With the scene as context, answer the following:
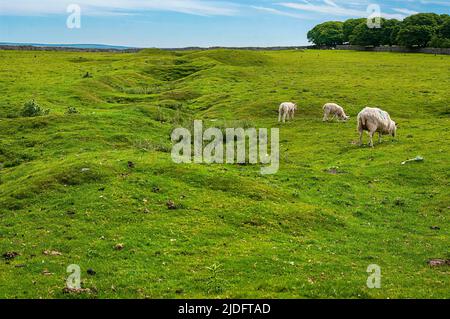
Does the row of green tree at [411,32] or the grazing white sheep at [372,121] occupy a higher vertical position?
the row of green tree at [411,32]

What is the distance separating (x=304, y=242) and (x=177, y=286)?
6.34m

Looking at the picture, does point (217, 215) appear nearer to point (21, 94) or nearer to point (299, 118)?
point (299, 118)

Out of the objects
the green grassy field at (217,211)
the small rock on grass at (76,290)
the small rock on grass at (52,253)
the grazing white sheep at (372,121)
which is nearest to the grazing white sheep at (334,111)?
the green grassy field at (217,211)

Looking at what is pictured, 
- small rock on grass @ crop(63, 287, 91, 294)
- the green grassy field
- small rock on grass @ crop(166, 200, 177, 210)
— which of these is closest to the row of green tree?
the green grassy field

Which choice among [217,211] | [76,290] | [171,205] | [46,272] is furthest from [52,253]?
[217,211]

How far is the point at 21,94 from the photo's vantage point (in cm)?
5762

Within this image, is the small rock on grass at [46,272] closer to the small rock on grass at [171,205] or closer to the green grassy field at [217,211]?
the green grassy field at [217,211]

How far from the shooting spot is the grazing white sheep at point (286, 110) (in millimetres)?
48156

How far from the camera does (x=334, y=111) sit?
158 feet

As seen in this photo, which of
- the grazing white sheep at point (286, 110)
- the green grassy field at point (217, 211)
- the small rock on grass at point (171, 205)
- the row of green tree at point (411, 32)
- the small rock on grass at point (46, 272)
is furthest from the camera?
the row of green tree at point (411, 32)

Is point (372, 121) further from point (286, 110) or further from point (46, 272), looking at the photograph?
point (46, 272)

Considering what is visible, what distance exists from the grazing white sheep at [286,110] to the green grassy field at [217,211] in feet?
3.49

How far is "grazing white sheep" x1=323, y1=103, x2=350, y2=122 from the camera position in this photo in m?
47.8
